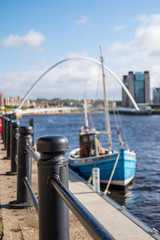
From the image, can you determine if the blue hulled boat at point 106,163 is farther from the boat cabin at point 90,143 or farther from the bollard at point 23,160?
the bollard at point 23,160

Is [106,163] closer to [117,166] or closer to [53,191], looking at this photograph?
[117,166]

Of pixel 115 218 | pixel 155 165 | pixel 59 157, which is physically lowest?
pixel 155 165

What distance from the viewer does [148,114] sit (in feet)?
553

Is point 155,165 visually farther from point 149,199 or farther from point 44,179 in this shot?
point 44,179

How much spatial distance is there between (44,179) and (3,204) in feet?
10.5

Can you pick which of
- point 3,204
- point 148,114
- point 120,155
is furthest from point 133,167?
point 148,114

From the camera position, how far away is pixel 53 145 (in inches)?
75.1

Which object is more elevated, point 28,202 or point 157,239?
point 28,202

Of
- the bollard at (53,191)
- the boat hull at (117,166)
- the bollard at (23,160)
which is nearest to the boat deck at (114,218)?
the bollard at (23,160)

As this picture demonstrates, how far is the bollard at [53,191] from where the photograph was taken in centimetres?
191

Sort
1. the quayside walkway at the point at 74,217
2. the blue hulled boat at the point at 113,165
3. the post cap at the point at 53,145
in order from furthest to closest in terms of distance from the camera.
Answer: the blue hulled boat at the point at 113,165 < the quayside walkway at the point at 74,217 < the post cap at the point at 53,145

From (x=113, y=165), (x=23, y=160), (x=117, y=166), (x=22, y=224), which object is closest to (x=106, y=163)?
(x=113, y=165)

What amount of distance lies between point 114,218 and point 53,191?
22.0ft

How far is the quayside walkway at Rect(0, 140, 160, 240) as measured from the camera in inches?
152
